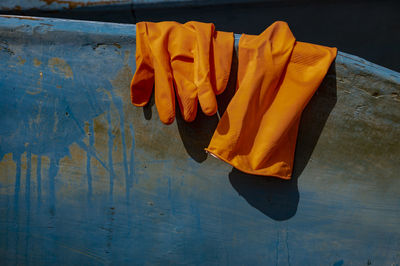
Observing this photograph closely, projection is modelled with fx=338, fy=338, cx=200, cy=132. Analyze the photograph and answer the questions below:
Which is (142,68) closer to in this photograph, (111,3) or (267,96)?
(267,96)

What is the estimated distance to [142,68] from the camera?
1310 millimetres

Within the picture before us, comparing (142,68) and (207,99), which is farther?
(142,68)

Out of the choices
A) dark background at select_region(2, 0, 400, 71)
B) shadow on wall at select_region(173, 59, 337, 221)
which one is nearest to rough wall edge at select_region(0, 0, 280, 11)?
dark background at select_region(2, 0, 400, 71)

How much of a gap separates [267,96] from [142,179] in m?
0.63

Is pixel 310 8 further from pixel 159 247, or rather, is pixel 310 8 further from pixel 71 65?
pixel 159 247

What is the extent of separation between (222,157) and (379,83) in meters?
0.64

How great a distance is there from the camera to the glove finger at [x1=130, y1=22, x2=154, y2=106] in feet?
4.25

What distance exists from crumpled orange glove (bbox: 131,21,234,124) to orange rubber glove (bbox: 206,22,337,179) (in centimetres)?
8

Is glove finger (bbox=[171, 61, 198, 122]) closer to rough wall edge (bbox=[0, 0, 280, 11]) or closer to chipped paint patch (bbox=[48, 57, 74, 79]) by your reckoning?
chipped paint patch (bbox=[48, 57, 74, 79])

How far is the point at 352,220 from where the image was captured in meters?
1.36

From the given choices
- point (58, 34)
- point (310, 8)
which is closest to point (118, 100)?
point (58, 34)

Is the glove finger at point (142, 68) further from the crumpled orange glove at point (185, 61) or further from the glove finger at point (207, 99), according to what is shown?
the glove finger at point (207, 99)

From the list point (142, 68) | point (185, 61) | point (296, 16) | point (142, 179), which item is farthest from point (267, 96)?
point (296, 16)

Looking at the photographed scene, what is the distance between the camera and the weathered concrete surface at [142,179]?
1.34m
